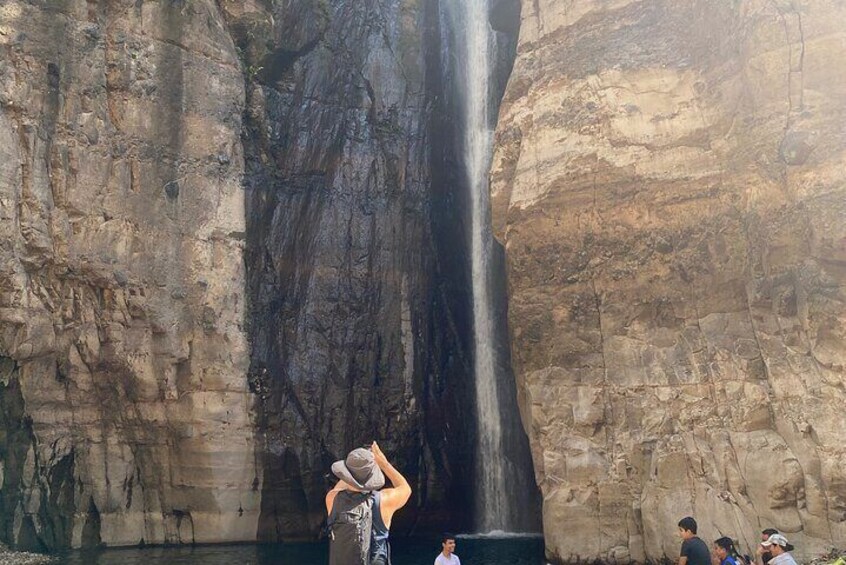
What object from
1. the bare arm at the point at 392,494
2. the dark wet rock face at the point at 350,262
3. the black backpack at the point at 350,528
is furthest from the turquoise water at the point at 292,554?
the black backpack at the point at 350,528

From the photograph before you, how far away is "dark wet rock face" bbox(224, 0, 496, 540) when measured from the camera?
22.3 meters

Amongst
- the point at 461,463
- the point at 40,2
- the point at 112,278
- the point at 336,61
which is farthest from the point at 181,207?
the point at 461,463

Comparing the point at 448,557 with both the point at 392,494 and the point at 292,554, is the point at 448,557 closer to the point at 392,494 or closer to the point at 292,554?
the point at 392,494

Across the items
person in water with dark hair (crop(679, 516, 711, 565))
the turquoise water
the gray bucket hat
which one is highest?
the gray bucket hat

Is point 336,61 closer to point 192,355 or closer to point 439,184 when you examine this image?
point 439,184

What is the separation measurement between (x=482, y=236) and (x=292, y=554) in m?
11.2

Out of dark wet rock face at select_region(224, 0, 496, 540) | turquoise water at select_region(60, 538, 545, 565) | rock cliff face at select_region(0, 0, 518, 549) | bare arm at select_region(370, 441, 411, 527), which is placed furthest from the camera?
dark wet rock face at select_region(224, 0, 496, 540)

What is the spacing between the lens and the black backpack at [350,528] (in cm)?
392

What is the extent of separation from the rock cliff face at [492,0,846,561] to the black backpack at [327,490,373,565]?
11266 millimetres

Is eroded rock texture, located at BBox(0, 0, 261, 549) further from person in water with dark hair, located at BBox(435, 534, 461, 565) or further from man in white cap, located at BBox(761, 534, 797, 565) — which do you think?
man in white cap, located at BBox(761, 534, 797, 565)

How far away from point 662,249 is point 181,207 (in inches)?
484

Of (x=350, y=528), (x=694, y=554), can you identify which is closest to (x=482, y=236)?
(x=694, y=554)

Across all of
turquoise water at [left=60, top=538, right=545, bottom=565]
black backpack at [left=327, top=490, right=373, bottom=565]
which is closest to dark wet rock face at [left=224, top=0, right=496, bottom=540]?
turquoise water at [left=60, top=538, right=545, bottom=565]

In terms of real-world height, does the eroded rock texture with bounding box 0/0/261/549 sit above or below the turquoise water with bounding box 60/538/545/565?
above
